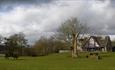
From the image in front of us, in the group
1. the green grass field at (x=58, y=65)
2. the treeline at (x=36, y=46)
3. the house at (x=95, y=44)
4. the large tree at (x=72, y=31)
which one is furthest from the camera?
the house at (x=95, y=44)

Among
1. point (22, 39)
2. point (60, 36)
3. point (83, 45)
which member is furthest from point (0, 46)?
point (60, 36)

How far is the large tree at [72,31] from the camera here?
94062mm

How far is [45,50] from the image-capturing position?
134 meters

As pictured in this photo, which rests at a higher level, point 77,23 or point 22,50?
point 77,23

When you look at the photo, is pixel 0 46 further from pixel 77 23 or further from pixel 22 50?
pixel 77 23

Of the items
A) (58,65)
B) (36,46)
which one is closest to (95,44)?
(36,46)

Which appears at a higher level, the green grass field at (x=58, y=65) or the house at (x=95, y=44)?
the house at (x=95, y=44)

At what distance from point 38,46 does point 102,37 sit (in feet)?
112

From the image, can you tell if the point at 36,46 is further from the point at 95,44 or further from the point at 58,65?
the point at 58,65

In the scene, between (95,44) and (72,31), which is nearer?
(72,31)

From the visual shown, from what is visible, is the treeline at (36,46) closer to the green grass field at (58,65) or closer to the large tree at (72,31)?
the large tree at (72,31)

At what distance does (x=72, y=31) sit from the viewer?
309ft

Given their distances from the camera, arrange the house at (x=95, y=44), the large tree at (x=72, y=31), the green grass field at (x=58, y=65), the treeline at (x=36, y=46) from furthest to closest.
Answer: the house at (x=95, y=44), the treeline at (x=36, y=46), the large tree at (x=72, y=31), the green grass field at (x=58, y=65)

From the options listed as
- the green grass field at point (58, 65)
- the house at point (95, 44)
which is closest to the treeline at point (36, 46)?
the house at point (95, 44)
